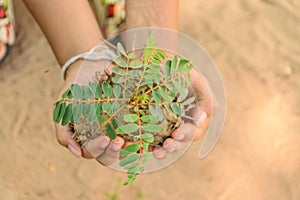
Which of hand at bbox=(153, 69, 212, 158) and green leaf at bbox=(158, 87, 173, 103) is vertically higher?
green leaf at bbox=(158, 87, 173, 103)

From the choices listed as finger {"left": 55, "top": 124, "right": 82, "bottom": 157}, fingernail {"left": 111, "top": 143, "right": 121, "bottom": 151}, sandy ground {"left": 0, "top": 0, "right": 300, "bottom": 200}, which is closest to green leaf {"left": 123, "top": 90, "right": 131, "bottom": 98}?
fingernail {"left": 111, "top": 143, "right": 121, "bottom": 151}

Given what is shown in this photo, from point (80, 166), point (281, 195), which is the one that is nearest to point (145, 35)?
point (80, 166)

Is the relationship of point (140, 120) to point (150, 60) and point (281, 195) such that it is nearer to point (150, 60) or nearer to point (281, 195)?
point (150, 60)

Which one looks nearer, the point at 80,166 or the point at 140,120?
the point at 140,120

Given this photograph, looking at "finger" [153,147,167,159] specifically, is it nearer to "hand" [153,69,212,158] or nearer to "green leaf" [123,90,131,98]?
"hand" [153,69,212,158]

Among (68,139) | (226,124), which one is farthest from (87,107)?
(226,124)

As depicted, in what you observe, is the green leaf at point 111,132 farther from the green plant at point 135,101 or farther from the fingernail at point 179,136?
the fingernail at point 179,136

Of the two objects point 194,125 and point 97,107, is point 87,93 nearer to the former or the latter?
point 97,107

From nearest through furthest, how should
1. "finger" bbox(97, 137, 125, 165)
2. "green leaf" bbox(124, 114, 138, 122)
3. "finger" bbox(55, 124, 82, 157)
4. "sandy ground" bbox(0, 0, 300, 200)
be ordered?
"green leaf" bbox(124, 114, 138, 122)
"finger" bbox(97, 137, 125, 165)
"finger" bbox(55, 124, 82, 157)
"sandy ground" bbox(0, 0, 300, 200)
